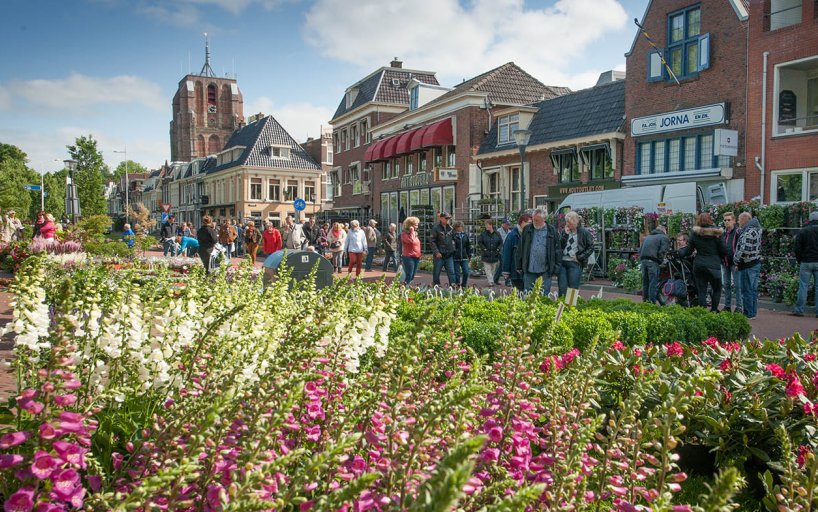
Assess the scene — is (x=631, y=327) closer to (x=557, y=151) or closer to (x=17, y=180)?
(x=557, y=151)

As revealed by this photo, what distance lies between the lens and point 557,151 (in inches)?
1050

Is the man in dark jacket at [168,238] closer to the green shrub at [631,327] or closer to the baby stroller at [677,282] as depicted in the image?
the baby stroller at [677,282]

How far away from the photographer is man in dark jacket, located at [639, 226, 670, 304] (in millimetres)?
11961

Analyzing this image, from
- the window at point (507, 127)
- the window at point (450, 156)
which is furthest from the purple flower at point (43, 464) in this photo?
the window at point (450, 156)

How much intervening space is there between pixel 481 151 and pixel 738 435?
2806cm

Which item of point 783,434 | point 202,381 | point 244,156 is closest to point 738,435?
point 783,434

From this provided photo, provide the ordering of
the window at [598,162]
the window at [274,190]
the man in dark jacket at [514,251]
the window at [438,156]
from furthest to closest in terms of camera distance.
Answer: the window at [274,190] → the window at [438,156] → the window at [598,162] → the man in dark jacket at [514,251]

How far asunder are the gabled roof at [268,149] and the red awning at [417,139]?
84.7 ft

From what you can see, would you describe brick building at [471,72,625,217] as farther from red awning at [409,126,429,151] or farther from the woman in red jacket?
the woman in red jacket

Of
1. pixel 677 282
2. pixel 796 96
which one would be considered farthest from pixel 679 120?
pixel 677 282

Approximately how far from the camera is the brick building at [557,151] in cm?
2473

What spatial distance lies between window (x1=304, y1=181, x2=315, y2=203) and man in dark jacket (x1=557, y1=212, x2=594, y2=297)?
51.2 meters

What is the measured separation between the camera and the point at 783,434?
8.02ft

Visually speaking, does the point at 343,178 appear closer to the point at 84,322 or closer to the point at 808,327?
the point at 808,327
